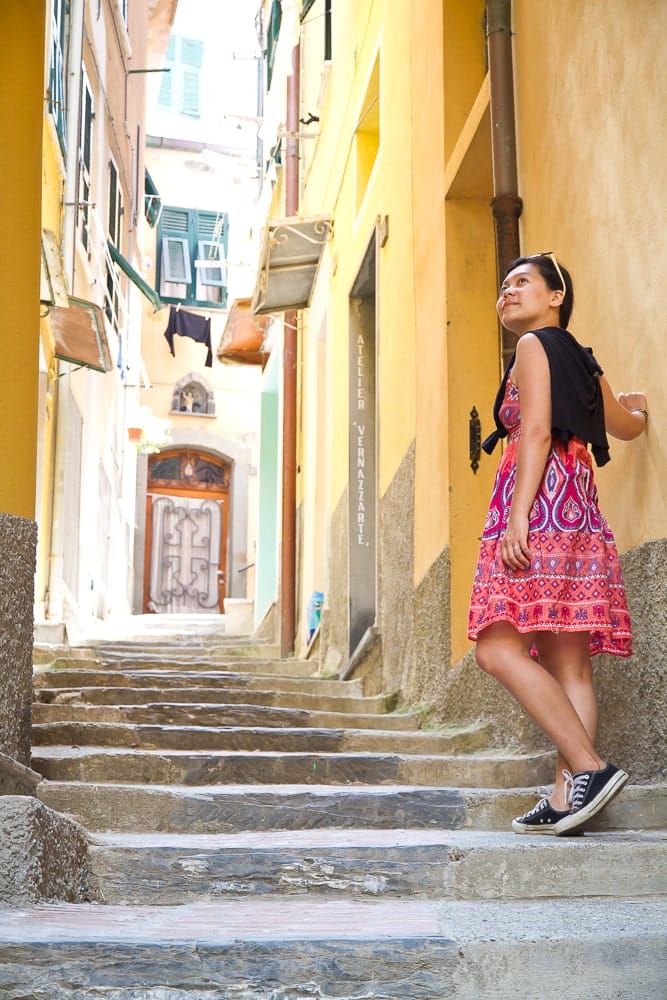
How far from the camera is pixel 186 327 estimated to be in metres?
23.2

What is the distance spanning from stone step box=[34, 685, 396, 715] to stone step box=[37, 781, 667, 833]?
1.89 metres

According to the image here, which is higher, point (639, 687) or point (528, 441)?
point (528, 441)

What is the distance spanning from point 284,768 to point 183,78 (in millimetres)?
24301

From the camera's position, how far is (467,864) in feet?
10.4

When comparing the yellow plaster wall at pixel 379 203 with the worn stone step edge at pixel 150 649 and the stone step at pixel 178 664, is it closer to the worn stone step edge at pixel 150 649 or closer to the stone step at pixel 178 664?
the stone step at pixel 178 664

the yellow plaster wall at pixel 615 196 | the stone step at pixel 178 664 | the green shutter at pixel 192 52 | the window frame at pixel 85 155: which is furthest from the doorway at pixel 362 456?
the green shutter at pixel 192 52

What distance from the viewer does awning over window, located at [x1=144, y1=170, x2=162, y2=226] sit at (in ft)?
76.0

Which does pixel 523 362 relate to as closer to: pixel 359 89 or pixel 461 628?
pixel 461 628

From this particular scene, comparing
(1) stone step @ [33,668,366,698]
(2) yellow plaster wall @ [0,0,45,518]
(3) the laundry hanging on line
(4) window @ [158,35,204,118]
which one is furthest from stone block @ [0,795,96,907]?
(4) window @ [158,35,204,118]

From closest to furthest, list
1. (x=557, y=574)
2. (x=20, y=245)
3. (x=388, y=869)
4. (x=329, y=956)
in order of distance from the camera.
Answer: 1. (x=329, y=956)
2. (x=388, y=869)
3. (x=557, y=574)
4. (x=20, y=245)

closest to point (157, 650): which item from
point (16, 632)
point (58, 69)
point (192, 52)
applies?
point (58, 69)

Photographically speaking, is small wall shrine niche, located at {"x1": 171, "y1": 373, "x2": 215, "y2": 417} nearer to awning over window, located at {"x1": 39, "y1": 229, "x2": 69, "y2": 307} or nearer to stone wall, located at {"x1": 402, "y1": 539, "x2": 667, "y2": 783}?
awning over window, located at {"x1": 39, "y1": 229, "x2": 69, "y2": 307}

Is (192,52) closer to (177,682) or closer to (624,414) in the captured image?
(177,682)

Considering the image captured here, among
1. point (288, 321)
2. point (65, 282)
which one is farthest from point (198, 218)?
point (65, 282)
